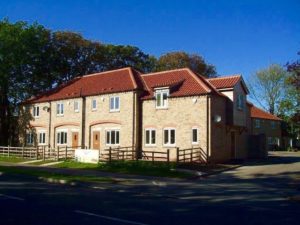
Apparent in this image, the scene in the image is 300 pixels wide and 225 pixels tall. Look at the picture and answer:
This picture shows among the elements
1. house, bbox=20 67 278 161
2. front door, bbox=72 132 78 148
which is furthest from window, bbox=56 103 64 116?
front door, bbox=72 132 78 148

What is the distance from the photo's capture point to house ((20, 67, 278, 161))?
3334cm

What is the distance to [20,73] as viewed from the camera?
54.2 metres

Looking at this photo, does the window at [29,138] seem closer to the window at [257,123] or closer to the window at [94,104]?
the window at [94,104]

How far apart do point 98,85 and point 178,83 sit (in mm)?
9581

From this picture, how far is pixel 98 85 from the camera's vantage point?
42188mm

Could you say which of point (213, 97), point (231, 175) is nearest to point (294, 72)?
point (231, 175)

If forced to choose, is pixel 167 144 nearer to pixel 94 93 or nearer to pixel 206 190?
pixel 94 93

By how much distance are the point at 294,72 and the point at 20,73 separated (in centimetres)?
3966

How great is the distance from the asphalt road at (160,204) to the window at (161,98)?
1333 centimetres

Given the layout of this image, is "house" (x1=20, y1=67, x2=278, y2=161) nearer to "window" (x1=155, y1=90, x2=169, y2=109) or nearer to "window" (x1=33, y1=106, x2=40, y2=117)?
"window" (x1=155, y1=90, x2=169, y2=109)

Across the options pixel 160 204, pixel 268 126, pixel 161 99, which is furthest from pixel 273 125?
pixel 160 204

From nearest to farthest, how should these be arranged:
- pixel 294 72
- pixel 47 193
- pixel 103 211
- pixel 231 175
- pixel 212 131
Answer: pixel 103 211, pixel 47 193, pixel 294 72, pixel 231 175, pixel 212 131

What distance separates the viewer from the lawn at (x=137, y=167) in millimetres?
Result: 26164

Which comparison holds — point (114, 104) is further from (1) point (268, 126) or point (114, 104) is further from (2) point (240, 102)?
(1) point (268, 126)
